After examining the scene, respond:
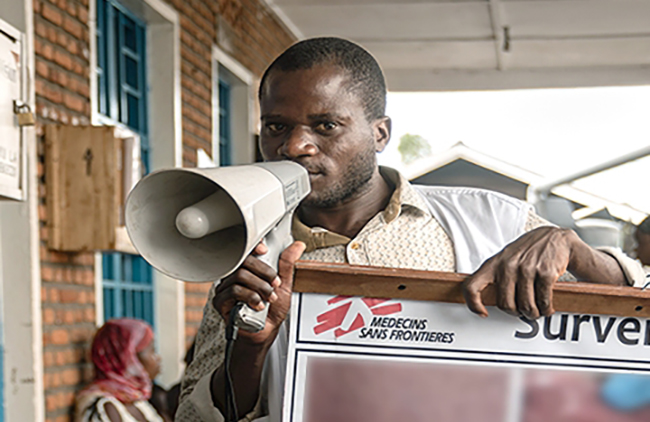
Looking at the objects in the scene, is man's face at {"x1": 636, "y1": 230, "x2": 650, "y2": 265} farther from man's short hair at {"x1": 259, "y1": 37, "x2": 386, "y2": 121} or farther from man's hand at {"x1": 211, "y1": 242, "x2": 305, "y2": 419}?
man's hand at {"x1": 211, "y1": 242, "x2": 305, "y2": 419}

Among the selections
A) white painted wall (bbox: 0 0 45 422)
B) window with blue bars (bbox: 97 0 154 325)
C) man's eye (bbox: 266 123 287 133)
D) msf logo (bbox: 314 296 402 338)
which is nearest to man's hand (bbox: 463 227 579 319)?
msf logo (bbox: 314 296 402 338)

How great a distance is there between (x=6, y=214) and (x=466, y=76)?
660 cm

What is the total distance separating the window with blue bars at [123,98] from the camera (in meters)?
4.50

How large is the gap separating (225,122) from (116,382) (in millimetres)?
3265

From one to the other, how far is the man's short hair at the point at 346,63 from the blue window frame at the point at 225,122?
5040 millimetres

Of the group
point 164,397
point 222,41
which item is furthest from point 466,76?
point 164,397

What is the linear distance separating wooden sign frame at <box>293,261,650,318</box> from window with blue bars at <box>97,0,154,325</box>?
11.1ft

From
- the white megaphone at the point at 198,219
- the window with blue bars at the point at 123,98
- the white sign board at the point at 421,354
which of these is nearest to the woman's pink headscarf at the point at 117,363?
the window with blue bars at the point at 123,98

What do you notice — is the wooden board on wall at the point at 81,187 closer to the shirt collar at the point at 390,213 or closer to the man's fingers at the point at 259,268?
the shirt collar at the point at 390,213

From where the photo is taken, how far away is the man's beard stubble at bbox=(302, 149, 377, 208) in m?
1.53

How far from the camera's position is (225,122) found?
6758mm

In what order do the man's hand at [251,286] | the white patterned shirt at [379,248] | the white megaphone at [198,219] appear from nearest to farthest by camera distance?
the white megaphone at [198,219]
the man's hand at [251,286]
the white patterned shirt at [379,248]

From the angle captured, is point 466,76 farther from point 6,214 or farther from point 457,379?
point 457,379

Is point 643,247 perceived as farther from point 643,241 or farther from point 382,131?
point 382,131
